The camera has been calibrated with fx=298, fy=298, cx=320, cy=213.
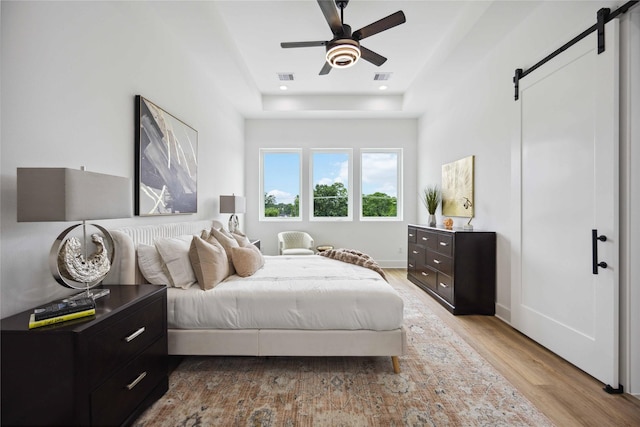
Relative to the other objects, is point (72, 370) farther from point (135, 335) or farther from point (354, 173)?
point (354, 173)

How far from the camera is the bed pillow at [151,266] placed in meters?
2.14

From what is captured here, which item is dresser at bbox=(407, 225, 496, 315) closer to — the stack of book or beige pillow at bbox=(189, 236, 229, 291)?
beige pillow at bbox=(189, 236, 229, 291)

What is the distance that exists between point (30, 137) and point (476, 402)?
9.57 feet

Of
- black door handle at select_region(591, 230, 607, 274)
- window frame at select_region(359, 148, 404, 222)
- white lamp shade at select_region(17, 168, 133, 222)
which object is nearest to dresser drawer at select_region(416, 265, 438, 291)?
window frame at select_region(359, 148, 404, 222)

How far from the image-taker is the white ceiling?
290 centimetres

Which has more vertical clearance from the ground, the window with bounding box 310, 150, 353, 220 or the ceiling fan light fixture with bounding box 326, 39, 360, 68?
the ceiling fan light fixture with bounding box 326, 39, 360, 68

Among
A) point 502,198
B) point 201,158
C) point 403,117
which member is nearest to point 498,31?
point 502,198

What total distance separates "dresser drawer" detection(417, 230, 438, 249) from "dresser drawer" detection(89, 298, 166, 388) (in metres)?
3.22

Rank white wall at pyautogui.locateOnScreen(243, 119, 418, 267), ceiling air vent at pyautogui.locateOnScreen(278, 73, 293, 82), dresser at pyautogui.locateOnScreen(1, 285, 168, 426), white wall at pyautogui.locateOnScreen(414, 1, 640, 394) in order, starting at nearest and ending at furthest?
dresser at pyautogui.locateOnScreen(1, 285, 168, 426)
white wall at pyautogui.locateOnScreen(414, 1, 640, 394)
ceiling air vent at pyautogui.locateOnScreen(278, 73, 293, 82)
white wall at pyautogui.locateOnScreen(243, 119, 418, 267)

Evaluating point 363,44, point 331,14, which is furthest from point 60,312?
point 363,44

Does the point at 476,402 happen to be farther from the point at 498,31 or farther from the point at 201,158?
the point at 201,158

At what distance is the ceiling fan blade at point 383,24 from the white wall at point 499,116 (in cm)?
123

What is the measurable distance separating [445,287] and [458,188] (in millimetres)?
1418

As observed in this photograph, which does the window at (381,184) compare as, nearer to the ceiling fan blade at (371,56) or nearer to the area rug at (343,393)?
the ceiling fan blade at (371,56)
